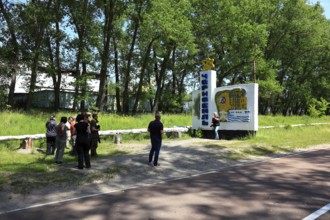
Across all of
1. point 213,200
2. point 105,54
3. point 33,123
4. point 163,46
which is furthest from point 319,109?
point 213,200

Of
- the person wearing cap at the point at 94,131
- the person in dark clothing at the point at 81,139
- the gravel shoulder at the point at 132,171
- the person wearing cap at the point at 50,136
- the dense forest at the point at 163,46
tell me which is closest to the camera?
the gravel shoulder at the point at 132,171

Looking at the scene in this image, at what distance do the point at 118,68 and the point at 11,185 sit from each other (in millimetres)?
37120

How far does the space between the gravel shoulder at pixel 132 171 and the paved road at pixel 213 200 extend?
578 millimetres

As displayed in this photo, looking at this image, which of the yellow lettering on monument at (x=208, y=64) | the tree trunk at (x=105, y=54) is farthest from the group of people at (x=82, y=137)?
the tree trunk at (x=105, y=54)

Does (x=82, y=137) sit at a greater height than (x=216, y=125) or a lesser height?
lesser

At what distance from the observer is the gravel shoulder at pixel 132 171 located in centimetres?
852

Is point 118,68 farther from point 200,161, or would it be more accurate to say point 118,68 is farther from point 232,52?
point 200,161

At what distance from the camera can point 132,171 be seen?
11.8 meters

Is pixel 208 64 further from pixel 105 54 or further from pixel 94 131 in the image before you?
pixel 94 131

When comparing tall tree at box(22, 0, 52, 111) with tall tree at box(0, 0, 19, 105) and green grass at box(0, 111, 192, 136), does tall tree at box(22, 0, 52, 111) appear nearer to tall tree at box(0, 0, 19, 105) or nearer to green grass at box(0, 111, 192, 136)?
tall tree at box(0, 0, 19, 105)

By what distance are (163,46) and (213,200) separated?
33.3 metres

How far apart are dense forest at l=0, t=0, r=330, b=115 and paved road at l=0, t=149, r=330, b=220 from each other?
15.4m

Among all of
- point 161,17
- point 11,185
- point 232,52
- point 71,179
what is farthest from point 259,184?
point 232,52

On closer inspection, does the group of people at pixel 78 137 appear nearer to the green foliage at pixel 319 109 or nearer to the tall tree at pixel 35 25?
the tall tree at pixel 35 25
